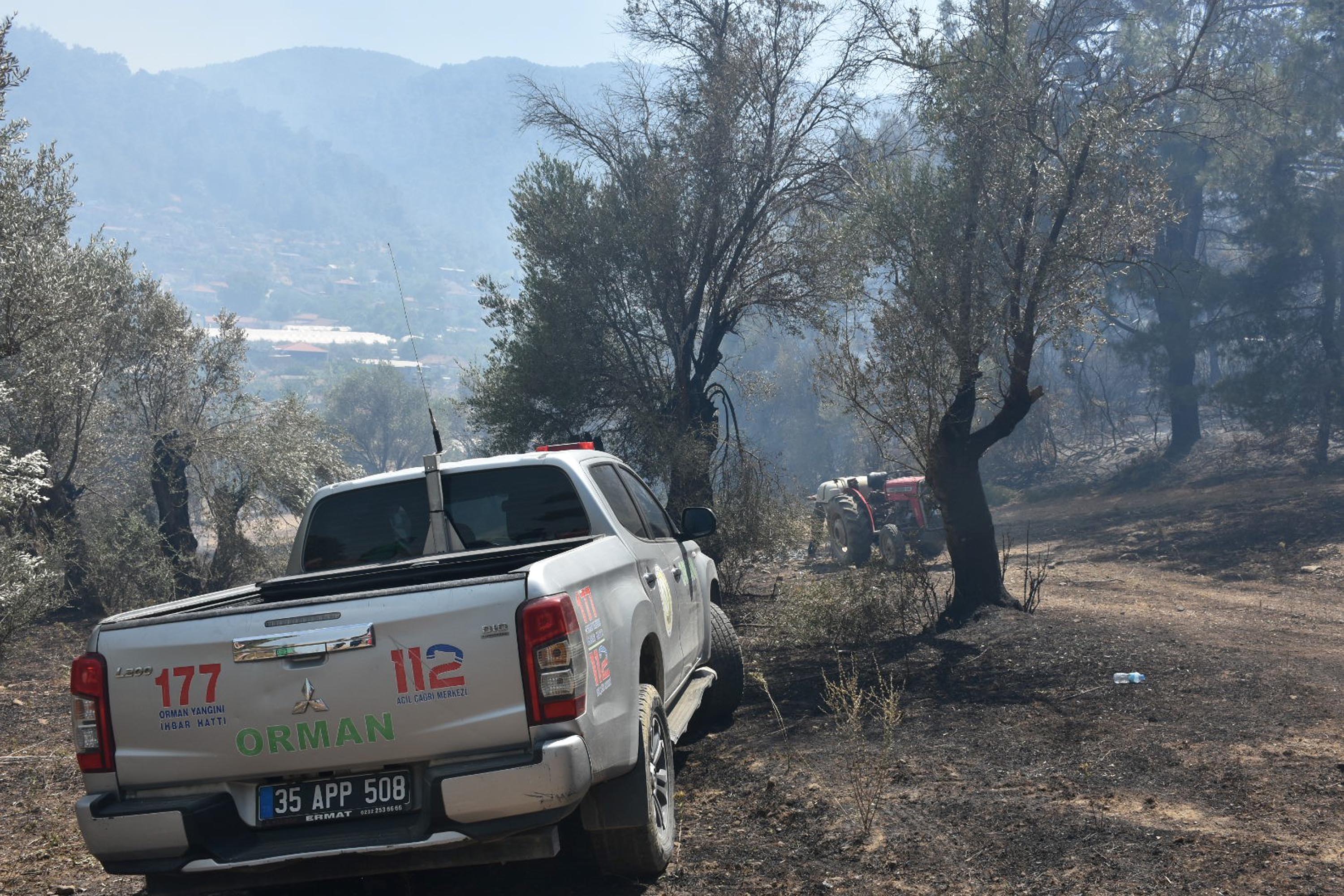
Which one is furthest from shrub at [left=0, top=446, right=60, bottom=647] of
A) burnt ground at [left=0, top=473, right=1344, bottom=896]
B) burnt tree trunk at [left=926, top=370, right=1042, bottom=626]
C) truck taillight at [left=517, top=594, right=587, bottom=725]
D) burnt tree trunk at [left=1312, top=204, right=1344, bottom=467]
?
burnt tree trunk at [left=1312, top=204, right=1344, bottom=467]

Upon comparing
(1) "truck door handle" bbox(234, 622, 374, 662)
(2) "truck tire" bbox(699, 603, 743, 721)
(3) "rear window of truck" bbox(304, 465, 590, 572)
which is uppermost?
(3) "rear window of truck" bbox(304, 465, 590, 572)

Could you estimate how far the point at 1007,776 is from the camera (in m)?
5.99

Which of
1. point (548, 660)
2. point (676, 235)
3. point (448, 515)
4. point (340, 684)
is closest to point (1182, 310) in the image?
point (676, 235)

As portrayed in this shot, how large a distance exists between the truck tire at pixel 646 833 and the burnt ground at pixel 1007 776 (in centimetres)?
18

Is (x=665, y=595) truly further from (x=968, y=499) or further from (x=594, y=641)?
(x=968, y=499)

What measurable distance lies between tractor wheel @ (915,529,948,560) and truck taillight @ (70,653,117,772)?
1695 centimetres

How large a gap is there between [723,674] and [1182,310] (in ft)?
89.7

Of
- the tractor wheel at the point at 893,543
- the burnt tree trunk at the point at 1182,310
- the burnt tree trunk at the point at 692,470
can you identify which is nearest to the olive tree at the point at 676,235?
the burnt tree trunk at the point at 692,470

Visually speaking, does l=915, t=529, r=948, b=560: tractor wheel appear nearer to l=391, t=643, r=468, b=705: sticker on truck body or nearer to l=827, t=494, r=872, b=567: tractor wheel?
l=827, t=494, r=872, b=567: tractor wheel

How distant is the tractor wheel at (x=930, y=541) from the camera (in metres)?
19.9

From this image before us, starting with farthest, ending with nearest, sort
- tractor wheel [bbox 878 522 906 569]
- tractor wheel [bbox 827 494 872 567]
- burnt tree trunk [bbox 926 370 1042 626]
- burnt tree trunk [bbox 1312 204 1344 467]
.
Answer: burnt tree trunk [bbox 1312 204 1344 467], tractor wheel [bbox 827 494 872 567], tractor wheel [bbox 878 522 906 569], burnt tree trunk [bbox 926 370 1042 626]

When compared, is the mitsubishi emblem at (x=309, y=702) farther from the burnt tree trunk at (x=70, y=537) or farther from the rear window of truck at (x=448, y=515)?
the burnt tree trunk at (x=70, y=537)

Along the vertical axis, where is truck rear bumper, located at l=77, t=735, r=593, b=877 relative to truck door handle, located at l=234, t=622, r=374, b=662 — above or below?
below

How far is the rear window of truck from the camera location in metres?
5.84
